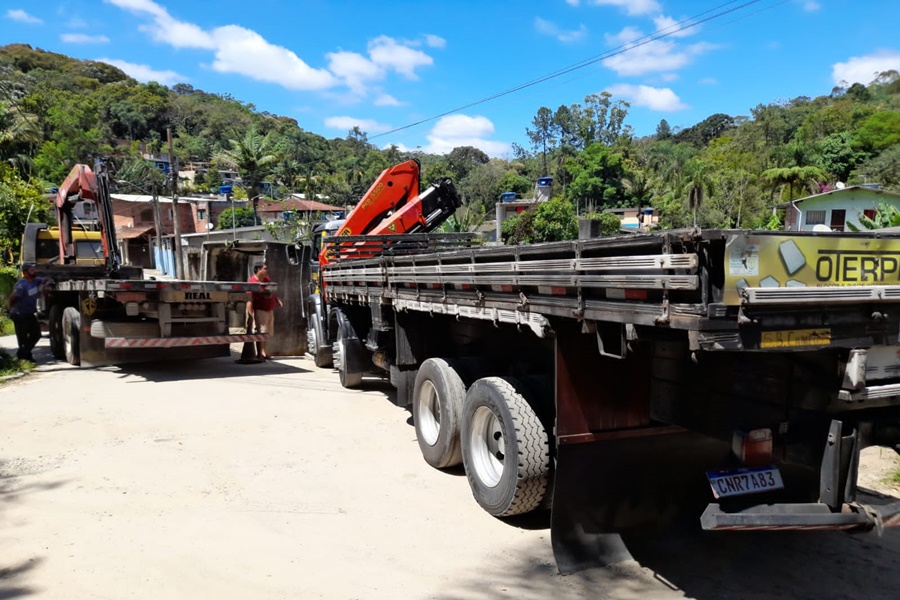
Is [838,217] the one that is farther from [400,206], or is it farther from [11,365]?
[11,365]

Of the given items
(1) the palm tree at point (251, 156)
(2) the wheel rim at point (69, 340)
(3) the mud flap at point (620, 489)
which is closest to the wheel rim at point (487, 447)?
(3) the mud flap at point (620, 489)

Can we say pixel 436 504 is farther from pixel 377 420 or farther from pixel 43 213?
pixel 43 213

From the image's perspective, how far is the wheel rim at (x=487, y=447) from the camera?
4645 millimetres

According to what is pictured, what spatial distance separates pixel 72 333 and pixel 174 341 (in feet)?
8.11

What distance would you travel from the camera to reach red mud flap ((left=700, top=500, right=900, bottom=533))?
10.1ft

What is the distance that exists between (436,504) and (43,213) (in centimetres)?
2356

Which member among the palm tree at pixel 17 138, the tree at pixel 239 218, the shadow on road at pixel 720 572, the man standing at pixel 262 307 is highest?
the palm tree at pixel 17 138

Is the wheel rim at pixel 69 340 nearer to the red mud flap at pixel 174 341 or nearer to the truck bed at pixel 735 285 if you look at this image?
the red mud flap at pixel 174 341

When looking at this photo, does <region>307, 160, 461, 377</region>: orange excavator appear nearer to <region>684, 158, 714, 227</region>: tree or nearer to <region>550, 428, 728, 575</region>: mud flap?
<region>550, 428, 728, 575</region>: mud flap

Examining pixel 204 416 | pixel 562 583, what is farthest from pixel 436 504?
pixel 204 416

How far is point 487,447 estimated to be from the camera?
190 inches

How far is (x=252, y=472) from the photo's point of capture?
552cm

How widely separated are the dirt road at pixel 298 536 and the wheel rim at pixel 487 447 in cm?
31

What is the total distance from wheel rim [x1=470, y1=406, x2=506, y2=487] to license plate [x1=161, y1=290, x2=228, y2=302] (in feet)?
20.8
